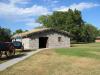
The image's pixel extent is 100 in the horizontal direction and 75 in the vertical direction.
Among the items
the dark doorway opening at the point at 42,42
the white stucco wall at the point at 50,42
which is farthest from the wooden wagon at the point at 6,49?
the dark doorway opening at the point at 42,42

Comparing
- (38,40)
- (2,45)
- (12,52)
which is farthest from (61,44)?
(2,45)

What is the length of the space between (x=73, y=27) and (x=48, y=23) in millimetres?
10720

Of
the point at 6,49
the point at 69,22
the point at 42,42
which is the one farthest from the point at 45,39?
the point at 69,22

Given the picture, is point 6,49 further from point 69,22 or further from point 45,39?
point 69,22

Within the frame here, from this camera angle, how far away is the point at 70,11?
8962 centimetres

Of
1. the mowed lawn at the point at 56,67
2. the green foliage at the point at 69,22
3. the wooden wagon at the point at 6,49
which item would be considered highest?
the green foliage at the point at 69,22

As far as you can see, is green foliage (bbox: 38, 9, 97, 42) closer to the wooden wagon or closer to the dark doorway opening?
the dark doorway opening

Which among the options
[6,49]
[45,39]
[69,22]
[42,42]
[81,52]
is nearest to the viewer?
[6,49]

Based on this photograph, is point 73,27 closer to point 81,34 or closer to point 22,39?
point 81,34

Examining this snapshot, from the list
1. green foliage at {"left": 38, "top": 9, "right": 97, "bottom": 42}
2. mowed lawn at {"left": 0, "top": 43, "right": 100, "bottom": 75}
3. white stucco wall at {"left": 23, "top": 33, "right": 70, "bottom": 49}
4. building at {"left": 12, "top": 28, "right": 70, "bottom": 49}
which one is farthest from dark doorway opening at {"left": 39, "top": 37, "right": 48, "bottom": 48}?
mowed lawn at {"left": 0, "top": 43, "right": 100, "bottom": 75}

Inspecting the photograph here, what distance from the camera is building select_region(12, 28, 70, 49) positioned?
5187cm

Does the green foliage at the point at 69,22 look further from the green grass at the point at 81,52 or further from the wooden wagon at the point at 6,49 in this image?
the wooden wagon at the point at 6,49

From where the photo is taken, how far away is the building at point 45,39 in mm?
51866

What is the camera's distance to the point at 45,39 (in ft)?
182
